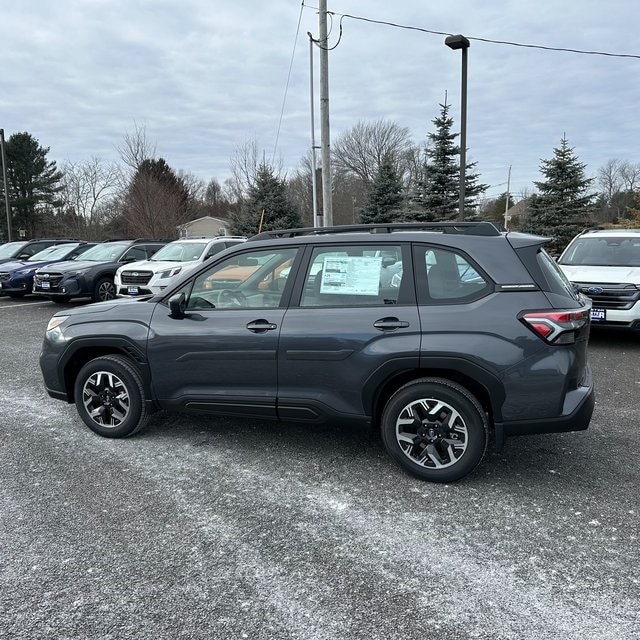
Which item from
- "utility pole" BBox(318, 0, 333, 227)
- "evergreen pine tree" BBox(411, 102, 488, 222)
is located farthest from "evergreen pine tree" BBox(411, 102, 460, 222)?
"utility pole" BBox(318, 0, 333, 227)

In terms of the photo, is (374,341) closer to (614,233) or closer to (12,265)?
(614,233)

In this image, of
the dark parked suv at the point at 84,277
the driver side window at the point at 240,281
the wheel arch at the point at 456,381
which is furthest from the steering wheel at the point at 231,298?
the dark parked suv at the point at 84,277

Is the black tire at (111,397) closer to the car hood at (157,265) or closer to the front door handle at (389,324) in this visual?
the front door handle at (389,324)

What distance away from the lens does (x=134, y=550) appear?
9.55ft

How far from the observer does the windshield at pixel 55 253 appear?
50.2 ft

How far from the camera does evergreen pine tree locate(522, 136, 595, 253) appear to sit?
2780 cm

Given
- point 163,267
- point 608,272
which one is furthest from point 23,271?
point 608,272

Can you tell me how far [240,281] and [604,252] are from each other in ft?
23.4

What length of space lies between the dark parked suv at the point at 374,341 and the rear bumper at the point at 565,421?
11mm

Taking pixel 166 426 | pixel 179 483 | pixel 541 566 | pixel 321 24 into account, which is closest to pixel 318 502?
pixel 179 483

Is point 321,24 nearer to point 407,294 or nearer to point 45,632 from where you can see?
point 407,294

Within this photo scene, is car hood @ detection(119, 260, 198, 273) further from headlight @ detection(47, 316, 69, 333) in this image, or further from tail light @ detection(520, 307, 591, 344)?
tail light @ detection(520, 307, 591, 344)

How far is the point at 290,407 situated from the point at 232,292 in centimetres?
102

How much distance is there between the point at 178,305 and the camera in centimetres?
409
